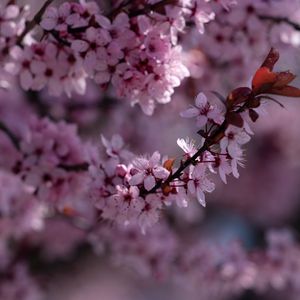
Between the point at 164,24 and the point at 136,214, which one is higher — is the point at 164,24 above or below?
above

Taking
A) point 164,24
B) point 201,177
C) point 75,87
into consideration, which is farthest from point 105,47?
point 201,177

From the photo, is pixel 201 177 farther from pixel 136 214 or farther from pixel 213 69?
pixel 213 69

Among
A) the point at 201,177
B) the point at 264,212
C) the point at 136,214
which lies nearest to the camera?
the point at 201,177

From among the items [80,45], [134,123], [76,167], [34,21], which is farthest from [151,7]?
[134,123]

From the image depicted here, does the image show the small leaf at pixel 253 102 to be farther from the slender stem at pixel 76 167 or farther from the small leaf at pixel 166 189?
the slender stem at pixel 76 167

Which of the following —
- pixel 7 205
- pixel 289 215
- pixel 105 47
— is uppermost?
pixel 105 47

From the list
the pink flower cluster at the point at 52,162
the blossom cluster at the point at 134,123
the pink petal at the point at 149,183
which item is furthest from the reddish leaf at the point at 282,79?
the pink flower cluster at the point at 52,162

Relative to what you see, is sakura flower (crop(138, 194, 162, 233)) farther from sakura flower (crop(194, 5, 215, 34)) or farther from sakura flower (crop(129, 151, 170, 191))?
sakura flower (crop(194, 5, 215, 34))

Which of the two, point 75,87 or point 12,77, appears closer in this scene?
point 75,87

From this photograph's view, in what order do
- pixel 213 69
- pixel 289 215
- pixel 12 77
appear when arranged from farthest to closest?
pixel 289 215
pixel 213 69
pixel 12 77
